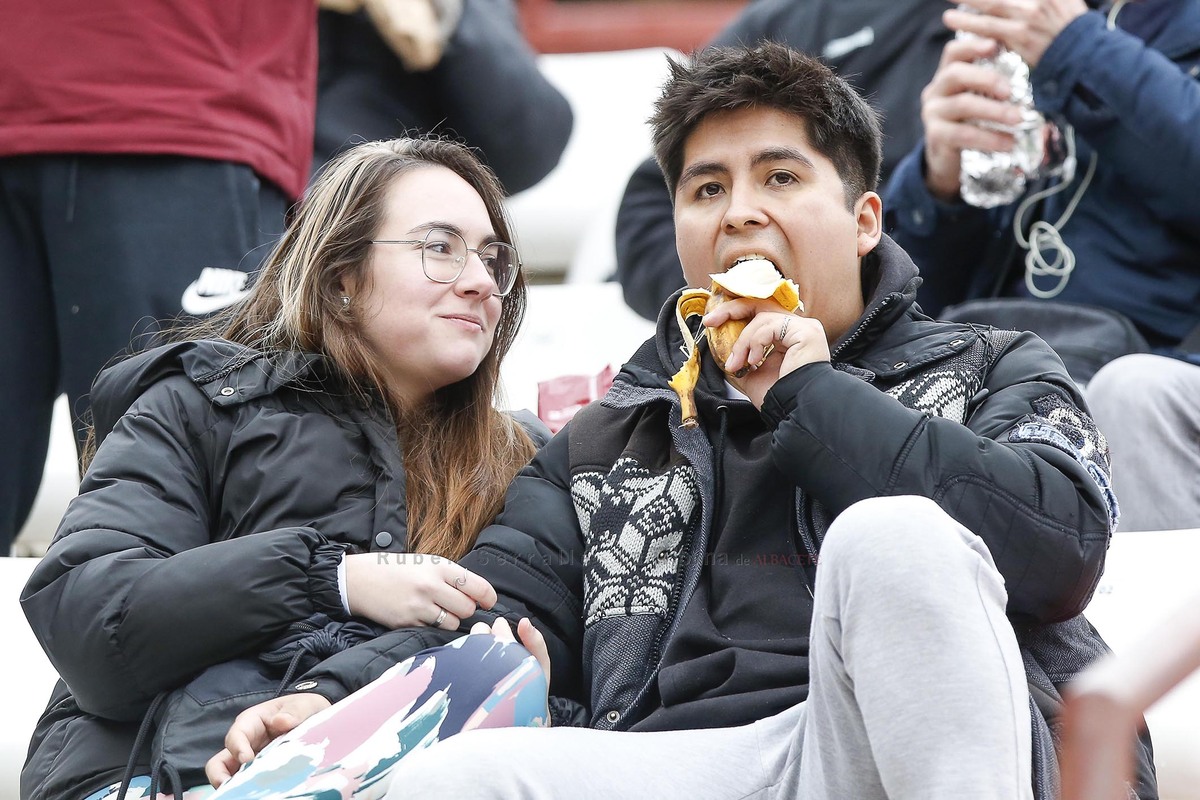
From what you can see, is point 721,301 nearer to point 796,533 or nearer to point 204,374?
point 796,533

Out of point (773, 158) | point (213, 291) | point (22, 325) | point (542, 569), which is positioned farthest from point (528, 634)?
point (22, 325)

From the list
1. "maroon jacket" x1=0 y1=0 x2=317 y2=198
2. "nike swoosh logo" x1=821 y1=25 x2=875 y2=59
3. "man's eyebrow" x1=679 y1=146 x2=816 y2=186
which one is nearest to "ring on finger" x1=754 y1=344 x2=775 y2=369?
"man's eyebrow" x1=679 y1=146 x2=816 y2=186

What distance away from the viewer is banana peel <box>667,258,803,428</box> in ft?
6.46

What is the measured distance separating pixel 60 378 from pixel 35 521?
0.91 metres

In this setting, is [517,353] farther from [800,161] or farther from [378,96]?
[800,161]

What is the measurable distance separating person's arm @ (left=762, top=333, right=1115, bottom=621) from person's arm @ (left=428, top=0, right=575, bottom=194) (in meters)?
1.76

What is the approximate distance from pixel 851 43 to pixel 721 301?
1.84 meters

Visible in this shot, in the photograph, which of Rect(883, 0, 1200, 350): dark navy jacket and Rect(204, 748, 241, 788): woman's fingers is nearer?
Rect(204, 748, 241, 788): woman's fingers

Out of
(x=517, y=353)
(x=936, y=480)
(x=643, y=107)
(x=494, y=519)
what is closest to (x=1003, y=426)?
(x=936, y=480)

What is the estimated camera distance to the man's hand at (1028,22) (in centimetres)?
296

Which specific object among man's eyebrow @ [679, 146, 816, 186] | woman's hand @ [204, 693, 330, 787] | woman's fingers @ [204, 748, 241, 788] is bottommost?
woman's fingers @ [204, 748, 241, 788]

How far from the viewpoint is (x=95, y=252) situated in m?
2.80

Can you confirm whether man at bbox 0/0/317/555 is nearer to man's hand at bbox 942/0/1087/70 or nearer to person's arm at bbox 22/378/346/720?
person's arm at bbox 22/378/346/720

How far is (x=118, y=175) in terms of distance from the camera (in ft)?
9.21
